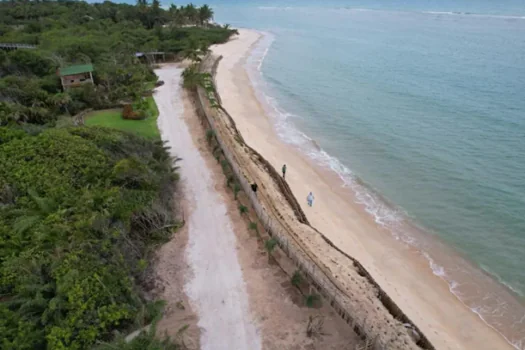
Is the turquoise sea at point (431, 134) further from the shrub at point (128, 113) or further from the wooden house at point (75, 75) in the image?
the wooden house at point (75, 75)

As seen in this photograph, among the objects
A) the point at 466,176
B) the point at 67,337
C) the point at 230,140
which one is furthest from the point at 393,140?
the point at 67,337

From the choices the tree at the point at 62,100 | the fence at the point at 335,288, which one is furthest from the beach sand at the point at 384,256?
the tree at the point at 62,100

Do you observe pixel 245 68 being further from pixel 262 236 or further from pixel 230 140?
pixel 262 236

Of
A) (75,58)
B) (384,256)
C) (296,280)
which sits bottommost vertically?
(384,256)

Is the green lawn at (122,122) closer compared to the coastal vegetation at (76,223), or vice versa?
the coastal vegetation at (76,223)

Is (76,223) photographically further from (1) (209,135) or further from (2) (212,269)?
(1) (209,135)

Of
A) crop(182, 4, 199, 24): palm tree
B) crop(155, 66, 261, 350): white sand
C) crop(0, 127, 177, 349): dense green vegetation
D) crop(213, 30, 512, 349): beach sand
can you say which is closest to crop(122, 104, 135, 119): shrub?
crop(155, 66, 261, 350): white sand

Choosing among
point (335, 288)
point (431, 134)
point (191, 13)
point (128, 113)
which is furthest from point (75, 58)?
point (191, 13)
